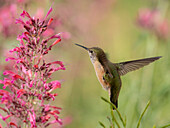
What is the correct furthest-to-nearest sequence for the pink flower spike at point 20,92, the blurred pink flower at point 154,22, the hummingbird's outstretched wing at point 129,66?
1. the blurred pink flower at point 154,22
2. the hummingbird's outstretched wing at point 129,66
3. the pink flower spike at point 20,92

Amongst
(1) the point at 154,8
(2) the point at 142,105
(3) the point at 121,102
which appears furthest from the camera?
(1) the point at 154,8

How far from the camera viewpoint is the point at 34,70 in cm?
187

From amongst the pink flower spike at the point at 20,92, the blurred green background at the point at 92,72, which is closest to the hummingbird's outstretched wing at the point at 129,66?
the blurred green background at the point at 92,72

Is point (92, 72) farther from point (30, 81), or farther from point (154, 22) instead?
point (30, 81)

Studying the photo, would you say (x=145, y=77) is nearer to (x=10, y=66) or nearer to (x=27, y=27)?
(x=10, y=66)

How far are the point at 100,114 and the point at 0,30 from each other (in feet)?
5.25

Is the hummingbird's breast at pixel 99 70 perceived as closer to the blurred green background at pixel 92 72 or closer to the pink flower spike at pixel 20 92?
the blurred green background at pixel 92 72

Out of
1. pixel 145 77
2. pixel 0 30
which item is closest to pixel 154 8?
pixel 145 77

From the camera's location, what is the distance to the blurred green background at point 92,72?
3539 millimetres

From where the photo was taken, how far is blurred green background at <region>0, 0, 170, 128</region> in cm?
354

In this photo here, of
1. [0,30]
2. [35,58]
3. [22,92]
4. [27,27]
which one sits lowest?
[22,92]

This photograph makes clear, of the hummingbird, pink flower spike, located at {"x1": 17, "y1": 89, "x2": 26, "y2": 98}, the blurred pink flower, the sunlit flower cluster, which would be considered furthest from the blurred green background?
pink flower spike, located at {"x1": 17, "y1": 89, "x2": 26, "y2": 98}

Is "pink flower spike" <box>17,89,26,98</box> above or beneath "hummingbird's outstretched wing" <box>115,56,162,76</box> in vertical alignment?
above

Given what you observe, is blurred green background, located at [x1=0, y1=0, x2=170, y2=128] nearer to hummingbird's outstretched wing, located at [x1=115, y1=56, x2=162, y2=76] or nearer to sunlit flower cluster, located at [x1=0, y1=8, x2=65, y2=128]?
hummingbird's outstretched wing, located at [x1=115, y1=56, x2=162, y2=76]
